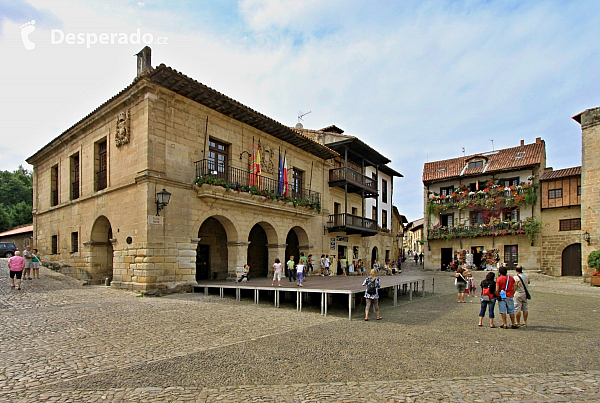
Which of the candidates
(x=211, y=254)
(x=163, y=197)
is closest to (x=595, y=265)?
(x=211, y=254)

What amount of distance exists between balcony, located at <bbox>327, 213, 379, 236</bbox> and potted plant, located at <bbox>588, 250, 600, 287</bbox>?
12231 millimetres

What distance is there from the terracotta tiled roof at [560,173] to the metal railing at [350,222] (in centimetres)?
1288

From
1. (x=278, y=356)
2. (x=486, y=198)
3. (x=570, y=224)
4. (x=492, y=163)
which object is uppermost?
(x=492, y=163)

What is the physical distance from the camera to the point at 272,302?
42.2 feet

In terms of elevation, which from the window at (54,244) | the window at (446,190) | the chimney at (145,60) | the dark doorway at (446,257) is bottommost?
the dark doorway at (446,257)

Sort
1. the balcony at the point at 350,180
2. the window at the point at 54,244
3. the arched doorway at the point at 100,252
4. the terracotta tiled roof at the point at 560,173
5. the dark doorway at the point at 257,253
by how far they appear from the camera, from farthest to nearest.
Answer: the terracotta tiled roof at the point at 560,173 < the balcony at the point at 350,180 < the dark doorway at the point at 257,253 < the window at the point at 54,244 < the arched doorway at the point at 100,252

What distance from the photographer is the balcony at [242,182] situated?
14773 millimetres

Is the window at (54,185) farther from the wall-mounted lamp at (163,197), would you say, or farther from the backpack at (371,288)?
the backpack at (371,288)

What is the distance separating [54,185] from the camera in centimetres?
2039

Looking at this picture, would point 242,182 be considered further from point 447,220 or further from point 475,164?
point 475,164

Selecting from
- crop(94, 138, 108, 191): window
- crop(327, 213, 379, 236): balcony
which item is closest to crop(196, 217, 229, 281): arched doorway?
crop(94, 138, 108, 191): window

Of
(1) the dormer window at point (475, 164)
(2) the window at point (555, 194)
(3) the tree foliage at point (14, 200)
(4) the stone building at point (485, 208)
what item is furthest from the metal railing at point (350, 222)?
(3) the tree foliage at point (14, 200)

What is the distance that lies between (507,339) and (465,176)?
25568 millimetres

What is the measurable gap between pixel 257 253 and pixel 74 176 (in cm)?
1014
